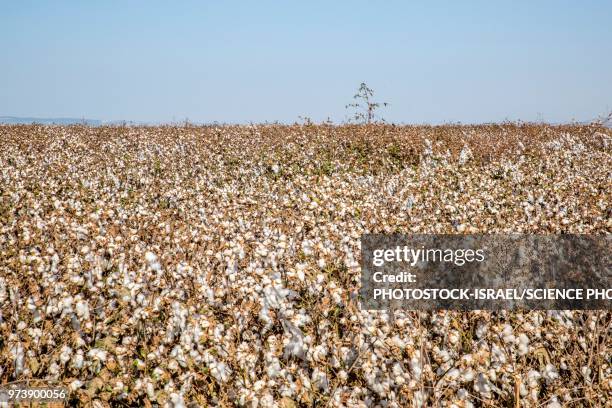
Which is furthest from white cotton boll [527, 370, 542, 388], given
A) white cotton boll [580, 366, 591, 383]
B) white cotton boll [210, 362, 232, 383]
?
white cotton boll [210, 362, 232, 383]

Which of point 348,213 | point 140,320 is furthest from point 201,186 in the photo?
point 140,320

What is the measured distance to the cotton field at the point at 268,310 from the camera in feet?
10.4

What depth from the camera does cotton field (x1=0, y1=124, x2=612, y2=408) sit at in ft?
10.4

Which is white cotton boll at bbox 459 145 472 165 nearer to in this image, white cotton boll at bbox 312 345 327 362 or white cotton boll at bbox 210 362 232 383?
white cotton boll at bbox 312 345 327 362

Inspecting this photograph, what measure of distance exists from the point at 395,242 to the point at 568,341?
7.32 ft

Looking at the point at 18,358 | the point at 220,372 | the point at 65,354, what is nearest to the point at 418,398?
the point at 220,372

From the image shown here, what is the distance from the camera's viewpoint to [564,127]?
18.7 m

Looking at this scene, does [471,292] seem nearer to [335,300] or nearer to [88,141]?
[335,300]

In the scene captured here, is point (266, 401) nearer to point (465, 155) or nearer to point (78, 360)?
point (78, 360)

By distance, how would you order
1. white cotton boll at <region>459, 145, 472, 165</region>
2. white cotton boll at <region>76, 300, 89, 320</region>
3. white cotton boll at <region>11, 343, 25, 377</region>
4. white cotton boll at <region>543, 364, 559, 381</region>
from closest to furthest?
white cotton boll at <region>543, 364, 559, 381</region> < white cotton boll at <region>11, 343, 25, 377</region> < white cotton boll at <region>76, 300, 89, 320</region> < white cotton boll at <region>459, 145, 472, 165</region>

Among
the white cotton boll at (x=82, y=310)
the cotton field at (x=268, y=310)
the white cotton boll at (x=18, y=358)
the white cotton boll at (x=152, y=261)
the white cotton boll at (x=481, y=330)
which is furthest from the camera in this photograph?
the white cotton boll at (x=152, y=261)

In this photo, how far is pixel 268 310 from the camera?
404cm

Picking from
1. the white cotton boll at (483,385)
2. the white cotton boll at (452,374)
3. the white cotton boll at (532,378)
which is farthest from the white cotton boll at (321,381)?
the white cotton boll at (532,378)

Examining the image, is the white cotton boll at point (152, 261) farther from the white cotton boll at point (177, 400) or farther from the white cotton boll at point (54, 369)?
the white cotton boll at point (177, 400)
